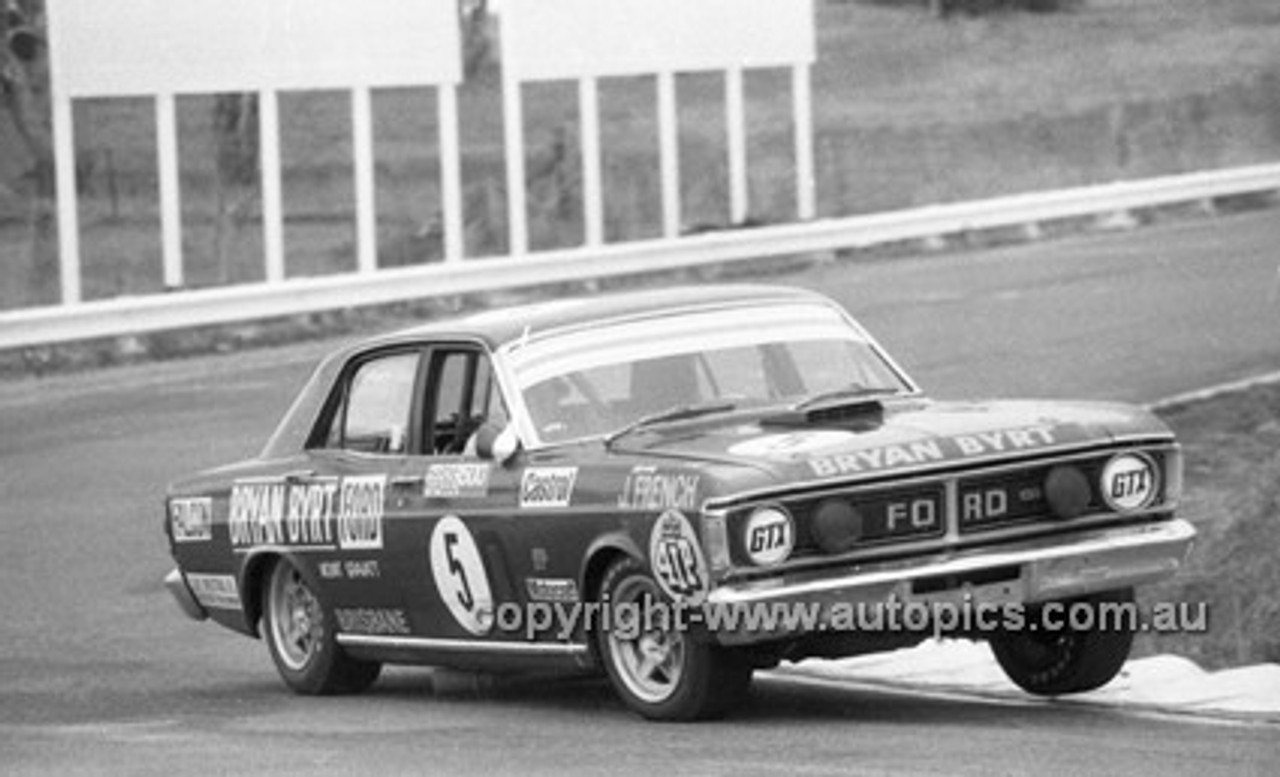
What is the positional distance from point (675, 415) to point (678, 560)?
1050 mm

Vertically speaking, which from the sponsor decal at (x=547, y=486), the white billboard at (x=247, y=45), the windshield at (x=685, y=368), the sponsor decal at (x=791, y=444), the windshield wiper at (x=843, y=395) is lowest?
the sponsor decal at (x=547, y=486)

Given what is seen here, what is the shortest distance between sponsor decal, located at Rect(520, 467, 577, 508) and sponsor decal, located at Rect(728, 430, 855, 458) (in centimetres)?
64

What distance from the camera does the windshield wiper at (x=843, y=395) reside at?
11531 millimetres

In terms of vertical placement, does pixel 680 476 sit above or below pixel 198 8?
below

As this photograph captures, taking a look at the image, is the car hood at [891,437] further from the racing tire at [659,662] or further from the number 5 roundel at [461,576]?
the number 5 roundel at [461,576]

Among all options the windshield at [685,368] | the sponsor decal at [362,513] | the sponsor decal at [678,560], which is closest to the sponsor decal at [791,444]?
the sponsor decal at [678,560]

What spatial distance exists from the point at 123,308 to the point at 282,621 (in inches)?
599

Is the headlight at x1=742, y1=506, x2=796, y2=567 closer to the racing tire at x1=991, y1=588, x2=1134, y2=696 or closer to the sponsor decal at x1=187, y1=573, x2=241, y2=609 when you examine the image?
the racing tire at x1=991, y1=588, x2=1134, y2=696

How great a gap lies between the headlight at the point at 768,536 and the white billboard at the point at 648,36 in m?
24.8

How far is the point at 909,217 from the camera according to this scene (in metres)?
33.8

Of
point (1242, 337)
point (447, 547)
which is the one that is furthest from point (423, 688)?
point (1242, 337)

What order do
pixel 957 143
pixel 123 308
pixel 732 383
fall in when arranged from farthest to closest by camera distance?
pixel 957 143 → pixel 123 308 → pixel 732 383

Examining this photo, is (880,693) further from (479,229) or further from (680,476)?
(479,229)

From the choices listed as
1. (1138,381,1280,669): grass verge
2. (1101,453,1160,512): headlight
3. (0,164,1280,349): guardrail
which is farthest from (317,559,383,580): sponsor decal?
(0,164,1280,349): guardrail
